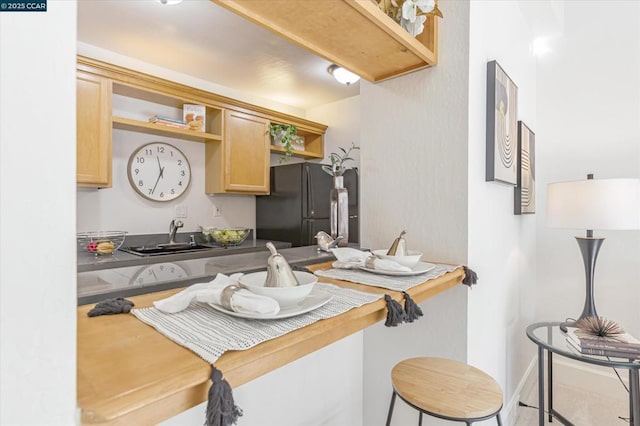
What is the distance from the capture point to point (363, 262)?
123cm

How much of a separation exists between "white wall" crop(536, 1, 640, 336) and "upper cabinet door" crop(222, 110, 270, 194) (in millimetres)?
2342

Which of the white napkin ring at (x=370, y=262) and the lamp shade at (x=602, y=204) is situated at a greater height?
the lamp shade at (x=602, y=204)

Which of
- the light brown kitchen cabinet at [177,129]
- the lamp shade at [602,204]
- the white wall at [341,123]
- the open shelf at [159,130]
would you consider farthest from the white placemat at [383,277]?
the white wall at [341,123]

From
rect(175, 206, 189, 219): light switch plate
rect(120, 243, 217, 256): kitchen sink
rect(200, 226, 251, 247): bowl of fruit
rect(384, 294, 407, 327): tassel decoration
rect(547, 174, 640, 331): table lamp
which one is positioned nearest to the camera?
rect(384, 294, 407, 327): tassel decoration

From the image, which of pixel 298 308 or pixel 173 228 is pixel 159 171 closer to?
pixel 173 228

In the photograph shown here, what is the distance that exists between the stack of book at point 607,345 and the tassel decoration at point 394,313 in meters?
1.20

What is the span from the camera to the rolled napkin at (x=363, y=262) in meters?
1.14

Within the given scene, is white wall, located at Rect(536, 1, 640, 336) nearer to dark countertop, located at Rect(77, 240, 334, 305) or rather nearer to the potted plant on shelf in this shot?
dark countertop, located at Rect(77, 240, 334, 305)

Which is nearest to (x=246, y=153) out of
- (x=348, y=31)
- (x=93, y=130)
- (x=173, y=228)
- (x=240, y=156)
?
(x=240, y=156)

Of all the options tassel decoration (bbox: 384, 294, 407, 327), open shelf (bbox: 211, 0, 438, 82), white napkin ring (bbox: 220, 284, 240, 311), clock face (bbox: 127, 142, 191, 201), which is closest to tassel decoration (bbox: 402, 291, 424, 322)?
tassel decoration (bbox: 384, 294, 407, 327)

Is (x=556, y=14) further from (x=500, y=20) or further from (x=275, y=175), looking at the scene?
(x=275, y=175)
